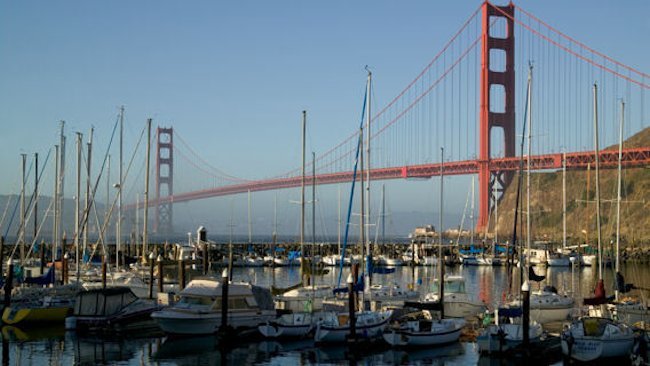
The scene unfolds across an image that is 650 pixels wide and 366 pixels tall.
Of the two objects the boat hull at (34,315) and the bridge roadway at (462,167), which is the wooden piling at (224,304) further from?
the bridge roadway at (462,167)

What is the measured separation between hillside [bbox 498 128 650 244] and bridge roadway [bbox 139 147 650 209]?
3.28m

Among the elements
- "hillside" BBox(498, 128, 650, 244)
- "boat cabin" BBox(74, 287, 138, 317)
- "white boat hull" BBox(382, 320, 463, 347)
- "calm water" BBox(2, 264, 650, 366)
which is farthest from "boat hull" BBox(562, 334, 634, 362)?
"hillside" BBox(498, 128, 650, 244)

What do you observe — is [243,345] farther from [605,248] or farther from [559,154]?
[559,154]

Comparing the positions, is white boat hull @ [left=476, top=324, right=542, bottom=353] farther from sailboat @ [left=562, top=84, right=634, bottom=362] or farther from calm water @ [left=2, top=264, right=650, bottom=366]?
sailboat @ [left=562, top=84, right=634, bottom=362]

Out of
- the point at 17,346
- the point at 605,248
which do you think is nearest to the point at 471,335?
the point at 17,346

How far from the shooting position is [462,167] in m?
95.2

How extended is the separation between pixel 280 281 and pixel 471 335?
28.5 metres

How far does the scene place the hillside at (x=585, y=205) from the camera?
3661 inches

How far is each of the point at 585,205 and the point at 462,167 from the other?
18.0 meters

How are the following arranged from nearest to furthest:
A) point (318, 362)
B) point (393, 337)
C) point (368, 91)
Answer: point (318, 362)
point (393, 337)
point (368, 91)

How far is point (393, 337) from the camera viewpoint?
2683 cm

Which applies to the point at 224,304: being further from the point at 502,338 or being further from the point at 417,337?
the point at 502,338

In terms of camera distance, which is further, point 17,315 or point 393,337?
point 17,315

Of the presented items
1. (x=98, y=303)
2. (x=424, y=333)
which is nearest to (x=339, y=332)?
(x=424, y=333)
